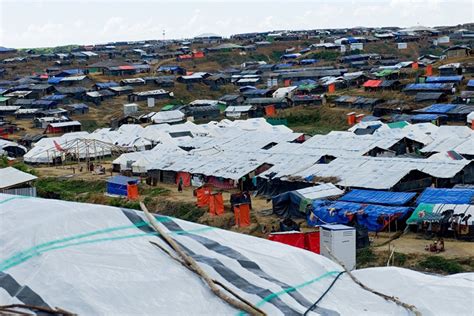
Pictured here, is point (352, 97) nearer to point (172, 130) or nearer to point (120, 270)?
point (172, 130)

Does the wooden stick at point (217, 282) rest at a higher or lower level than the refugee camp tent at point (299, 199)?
higher

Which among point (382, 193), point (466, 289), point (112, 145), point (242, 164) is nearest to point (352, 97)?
point (112, 145)

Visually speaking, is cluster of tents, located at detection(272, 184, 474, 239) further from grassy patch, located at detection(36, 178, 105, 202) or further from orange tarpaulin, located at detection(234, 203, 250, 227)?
grassy patch, located at detection(36, 178, 105, 202)

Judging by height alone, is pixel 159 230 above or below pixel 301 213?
above

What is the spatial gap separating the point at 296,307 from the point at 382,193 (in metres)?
12.6

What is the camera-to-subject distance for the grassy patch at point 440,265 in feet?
45.4

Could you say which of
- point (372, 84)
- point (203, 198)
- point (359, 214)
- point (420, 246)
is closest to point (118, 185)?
point (203, 198)

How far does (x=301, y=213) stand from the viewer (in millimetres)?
18641

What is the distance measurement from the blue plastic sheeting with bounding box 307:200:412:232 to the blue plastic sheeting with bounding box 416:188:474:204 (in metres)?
0.70

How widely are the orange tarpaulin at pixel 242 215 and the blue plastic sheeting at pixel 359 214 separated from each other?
1774 millimetres

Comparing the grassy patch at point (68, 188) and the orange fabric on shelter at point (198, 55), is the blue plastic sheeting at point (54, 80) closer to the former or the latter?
the orange fabric on shelter at point (198, 55)

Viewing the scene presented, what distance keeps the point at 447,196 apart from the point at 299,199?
3790 mm

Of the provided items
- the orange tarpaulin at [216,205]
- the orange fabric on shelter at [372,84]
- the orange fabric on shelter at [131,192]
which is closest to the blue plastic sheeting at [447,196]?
the orange tarpaulin at [216,205]

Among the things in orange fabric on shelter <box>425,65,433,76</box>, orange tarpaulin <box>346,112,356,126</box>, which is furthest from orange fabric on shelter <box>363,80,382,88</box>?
orange tarpaulin <box>346,112,356,126</box>
